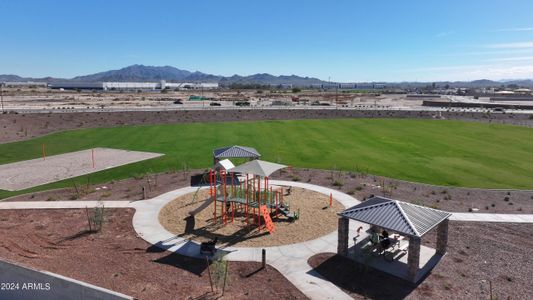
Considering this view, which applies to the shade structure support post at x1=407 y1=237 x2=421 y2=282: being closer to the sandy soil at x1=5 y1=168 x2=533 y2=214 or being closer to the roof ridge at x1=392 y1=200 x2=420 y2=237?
the roof ridge at x1=392 y1=200 x2=420 y2=237

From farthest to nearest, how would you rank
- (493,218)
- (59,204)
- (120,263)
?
(59,204) → (493,218) → (120,263)

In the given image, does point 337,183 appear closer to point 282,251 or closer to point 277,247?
point 277,247

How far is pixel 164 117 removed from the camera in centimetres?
7069

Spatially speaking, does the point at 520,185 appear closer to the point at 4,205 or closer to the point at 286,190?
the point at 286,190

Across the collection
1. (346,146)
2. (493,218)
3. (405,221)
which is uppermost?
Result: (405,221)

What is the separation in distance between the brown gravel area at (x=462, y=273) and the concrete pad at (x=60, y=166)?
77.4ft

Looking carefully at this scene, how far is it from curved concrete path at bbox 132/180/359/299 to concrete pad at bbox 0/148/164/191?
1163 centimetres

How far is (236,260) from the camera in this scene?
16984 mm

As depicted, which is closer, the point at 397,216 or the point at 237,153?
the point at 397,216

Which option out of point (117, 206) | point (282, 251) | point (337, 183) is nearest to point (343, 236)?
point (282, 251)

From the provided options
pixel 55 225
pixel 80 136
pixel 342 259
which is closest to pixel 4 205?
pixel 55 225

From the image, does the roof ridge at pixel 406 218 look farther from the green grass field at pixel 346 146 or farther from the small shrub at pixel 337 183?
the green grass field at pixel 346 146

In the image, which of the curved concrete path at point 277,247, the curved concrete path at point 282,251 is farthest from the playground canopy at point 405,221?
the curved concrete path at point 277,247

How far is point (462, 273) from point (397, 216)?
3.53 m
